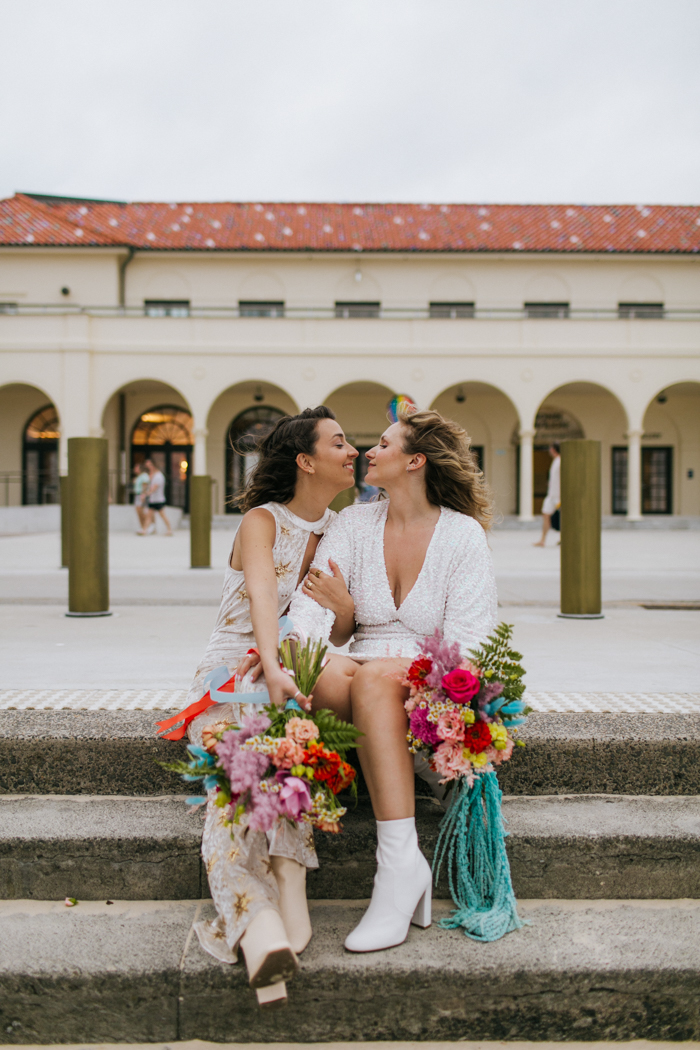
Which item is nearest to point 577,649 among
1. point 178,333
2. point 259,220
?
point 178,333

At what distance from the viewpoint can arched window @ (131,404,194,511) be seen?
27156 millimetres

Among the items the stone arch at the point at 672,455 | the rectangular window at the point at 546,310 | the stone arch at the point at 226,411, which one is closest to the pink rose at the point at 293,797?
the rectangular window at the point at 546,310

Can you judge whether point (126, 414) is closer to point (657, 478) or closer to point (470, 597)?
point (657, 478)

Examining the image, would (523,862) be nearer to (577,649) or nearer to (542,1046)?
(542,1046)

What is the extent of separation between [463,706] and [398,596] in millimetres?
593

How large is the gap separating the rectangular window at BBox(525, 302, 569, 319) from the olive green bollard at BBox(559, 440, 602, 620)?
739 inches

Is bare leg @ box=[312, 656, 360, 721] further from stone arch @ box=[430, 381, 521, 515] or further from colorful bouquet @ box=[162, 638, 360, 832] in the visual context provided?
stone arch @ box=[430, 381, 521, 515]

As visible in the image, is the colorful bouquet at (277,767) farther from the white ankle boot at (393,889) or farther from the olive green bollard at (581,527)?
the olive green bollard at (581,527)

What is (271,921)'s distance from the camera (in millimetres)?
1903

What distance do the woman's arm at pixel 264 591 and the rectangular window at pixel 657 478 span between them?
27.4 m

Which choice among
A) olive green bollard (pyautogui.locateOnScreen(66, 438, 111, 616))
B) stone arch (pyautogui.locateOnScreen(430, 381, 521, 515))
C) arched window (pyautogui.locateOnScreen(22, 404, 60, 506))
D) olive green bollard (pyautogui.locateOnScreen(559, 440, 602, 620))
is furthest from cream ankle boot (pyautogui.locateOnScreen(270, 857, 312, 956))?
arched window (pyautogui.locateOnScreen(22, 404, 60, 506))

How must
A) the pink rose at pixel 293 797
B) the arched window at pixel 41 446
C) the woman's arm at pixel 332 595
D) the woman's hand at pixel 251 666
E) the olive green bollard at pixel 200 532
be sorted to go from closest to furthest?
the pink rose at pixel 293 797
the woman's hand at pixel 251 666
the woman's arm at pixel 332 595
the olive green bollard at pixel 200 532
the arched window at pixel 41 446

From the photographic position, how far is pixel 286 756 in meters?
1.95

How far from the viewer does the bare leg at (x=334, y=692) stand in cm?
230
